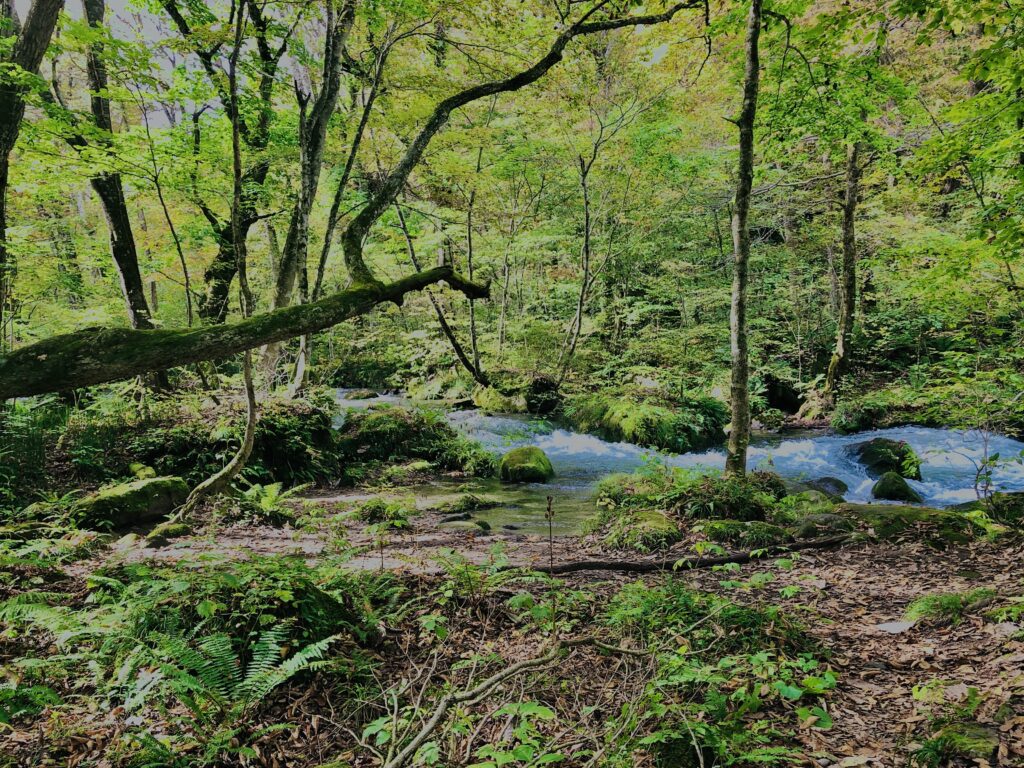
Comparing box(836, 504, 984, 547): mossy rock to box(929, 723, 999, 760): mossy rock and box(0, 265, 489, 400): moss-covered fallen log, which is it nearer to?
box(929, 723, 999, 760): mossy rock

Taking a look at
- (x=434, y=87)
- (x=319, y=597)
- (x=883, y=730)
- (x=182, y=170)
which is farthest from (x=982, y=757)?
(x=182, y=170)

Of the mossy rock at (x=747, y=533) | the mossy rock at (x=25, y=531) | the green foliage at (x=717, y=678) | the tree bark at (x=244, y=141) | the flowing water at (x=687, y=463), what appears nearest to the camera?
the green foliage at (x=717, y=678)

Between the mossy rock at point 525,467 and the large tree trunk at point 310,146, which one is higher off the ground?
the large tree trunk at point 310,146

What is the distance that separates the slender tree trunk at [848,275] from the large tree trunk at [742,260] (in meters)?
8.54

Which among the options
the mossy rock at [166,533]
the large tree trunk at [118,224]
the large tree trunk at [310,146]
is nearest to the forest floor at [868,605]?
the mossy rock at [166,533]

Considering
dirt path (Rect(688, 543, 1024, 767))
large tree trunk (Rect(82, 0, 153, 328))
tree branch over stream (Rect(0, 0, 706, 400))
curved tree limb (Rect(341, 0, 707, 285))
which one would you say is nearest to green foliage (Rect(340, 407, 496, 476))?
large tree trunk (Rect(82, 0, 153, 328))

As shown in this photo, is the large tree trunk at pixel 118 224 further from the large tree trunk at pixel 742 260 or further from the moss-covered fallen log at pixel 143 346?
the large tree trunk at pixel 742 260

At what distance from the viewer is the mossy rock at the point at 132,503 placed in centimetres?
575

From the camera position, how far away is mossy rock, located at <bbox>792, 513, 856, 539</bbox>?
569 cm

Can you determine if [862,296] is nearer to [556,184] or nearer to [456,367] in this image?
[556,184]

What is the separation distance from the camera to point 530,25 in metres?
8.30

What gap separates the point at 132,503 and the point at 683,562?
6.38m

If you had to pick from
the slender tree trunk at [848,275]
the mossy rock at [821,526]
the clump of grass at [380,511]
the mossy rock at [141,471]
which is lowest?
the clump of grass at [380,511]

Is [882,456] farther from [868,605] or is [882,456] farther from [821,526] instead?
[868,605]
